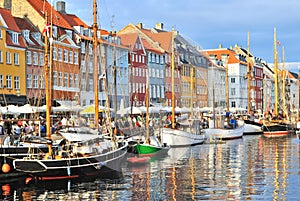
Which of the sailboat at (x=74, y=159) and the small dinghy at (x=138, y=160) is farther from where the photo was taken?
the small dinghy at (x=138, y=160)

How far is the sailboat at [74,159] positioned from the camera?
2810cm

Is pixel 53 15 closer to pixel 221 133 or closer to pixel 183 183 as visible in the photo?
pixel 221 133

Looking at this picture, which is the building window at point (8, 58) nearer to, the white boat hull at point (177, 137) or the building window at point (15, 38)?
the building window at point (15, 38)

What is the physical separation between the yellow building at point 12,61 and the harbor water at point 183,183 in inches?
1042

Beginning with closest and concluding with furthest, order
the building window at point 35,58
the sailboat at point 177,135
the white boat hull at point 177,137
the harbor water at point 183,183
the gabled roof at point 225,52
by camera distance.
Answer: the harbor water at point 183,183 < the white boat hull at point 177,137 < the sailboat at point 177,135 < the building window at point 35,58 < the gabled roof at point 225,52

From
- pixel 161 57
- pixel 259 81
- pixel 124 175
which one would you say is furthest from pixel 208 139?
pixel 259 81

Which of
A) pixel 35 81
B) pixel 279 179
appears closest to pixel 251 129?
pixel 35 81

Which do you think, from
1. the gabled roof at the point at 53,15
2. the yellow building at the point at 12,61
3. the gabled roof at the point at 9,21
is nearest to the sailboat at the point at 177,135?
the yellow building at the point at 12,61

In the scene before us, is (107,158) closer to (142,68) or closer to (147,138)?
(147,138)

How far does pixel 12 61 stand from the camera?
63.0 meters

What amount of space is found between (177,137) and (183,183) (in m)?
23.2

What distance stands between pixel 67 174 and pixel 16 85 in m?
36.2

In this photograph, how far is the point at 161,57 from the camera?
103 meters

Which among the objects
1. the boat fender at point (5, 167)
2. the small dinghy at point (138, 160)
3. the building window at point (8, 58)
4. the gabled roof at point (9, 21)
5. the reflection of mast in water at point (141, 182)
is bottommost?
the reflection of mast in water at point (141, 182)
